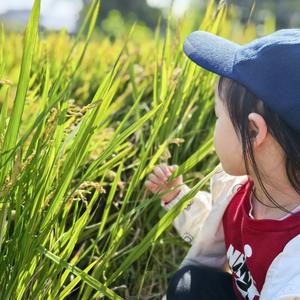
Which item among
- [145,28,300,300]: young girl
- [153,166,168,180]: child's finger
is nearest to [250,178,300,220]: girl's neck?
[145,28,300,300]: young girl

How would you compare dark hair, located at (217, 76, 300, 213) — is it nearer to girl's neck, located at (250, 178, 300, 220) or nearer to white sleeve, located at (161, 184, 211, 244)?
girl's neck, located at (250, 178, 300, 220)

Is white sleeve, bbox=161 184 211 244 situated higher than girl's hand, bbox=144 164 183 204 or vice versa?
girl's hand, bbox=144 164 183 204

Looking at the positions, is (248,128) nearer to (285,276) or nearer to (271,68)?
(271,68)

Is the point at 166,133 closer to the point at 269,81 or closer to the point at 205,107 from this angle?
the point at 205,107

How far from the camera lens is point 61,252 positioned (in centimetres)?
144

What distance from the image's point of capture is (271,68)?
1.34 meters

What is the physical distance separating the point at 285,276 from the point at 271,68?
0.39 metres

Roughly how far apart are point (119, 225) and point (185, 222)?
0.25 meters

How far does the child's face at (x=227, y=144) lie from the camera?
1.43 m

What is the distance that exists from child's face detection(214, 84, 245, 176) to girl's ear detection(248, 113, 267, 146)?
0.05 meters

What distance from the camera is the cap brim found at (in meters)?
1.42

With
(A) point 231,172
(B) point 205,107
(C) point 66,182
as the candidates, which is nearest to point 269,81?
(A) point 231,172

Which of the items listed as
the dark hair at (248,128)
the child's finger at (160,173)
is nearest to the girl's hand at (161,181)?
the child's finger at (160,173)

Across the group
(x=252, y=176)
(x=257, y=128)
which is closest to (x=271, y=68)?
(x=257, y=128)
